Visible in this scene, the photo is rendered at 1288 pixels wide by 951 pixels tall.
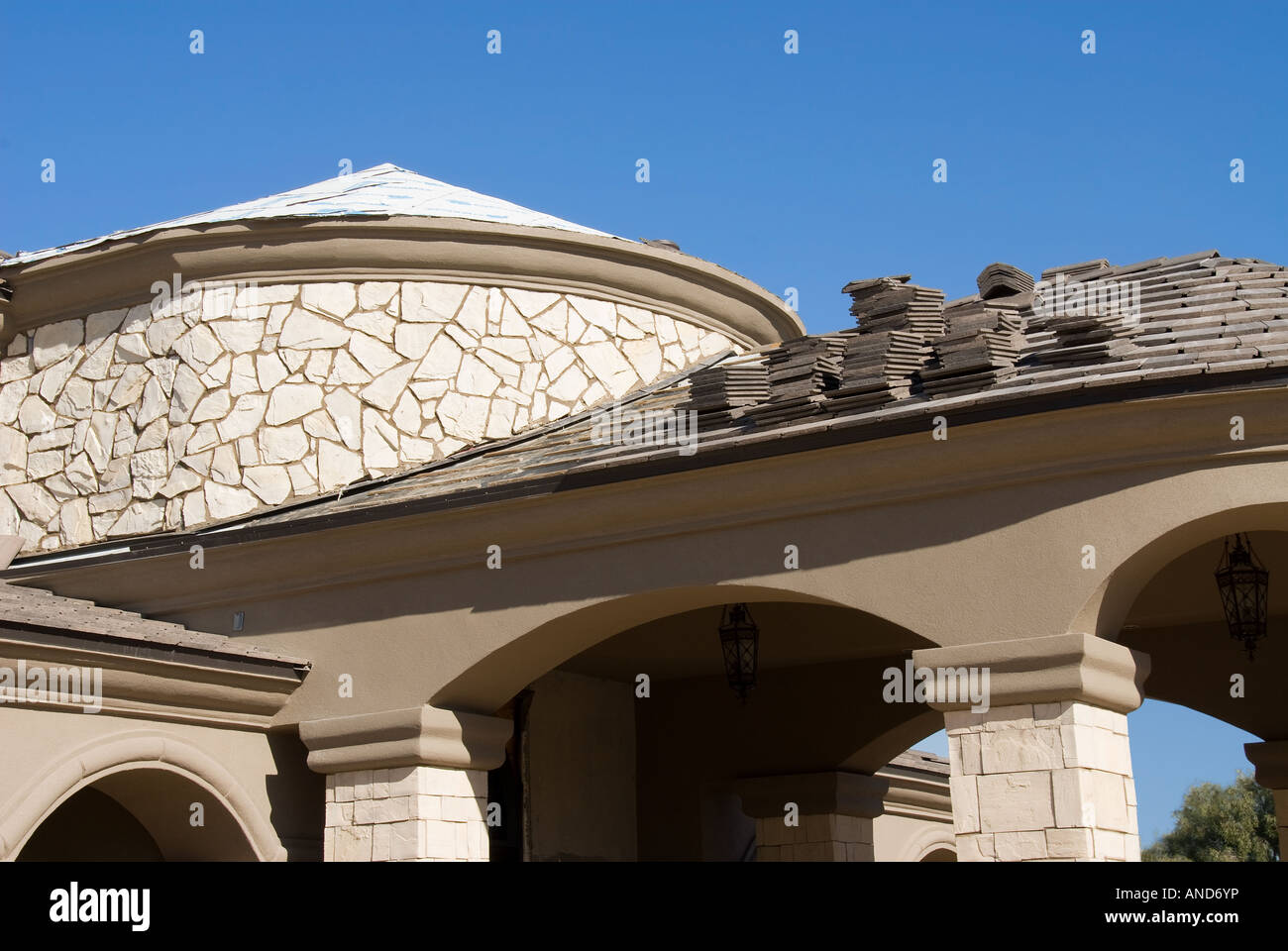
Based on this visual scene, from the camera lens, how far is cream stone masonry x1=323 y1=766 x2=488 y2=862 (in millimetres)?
10758

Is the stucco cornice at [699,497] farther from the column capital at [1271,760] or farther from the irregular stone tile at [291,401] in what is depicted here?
the column capital at [1271,760]

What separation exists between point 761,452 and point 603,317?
5.30 meters

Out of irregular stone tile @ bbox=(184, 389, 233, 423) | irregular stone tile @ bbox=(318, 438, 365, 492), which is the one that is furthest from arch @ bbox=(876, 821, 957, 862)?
irregular stone tile @ bbox=(184, 389, 233, 423)

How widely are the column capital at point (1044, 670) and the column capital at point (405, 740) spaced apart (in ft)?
11.5

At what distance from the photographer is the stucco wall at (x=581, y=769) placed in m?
13.8

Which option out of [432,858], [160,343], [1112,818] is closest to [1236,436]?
[1112,818]

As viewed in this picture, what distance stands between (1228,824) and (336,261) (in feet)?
120

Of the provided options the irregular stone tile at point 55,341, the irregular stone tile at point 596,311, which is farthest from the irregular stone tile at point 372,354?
the irregular stone tile at point 55,341

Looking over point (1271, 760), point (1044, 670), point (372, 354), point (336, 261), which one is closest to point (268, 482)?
point (372, 354)

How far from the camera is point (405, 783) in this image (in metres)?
10.9

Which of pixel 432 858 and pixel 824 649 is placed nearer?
pixel 432 858

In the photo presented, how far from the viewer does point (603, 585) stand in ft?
34.4

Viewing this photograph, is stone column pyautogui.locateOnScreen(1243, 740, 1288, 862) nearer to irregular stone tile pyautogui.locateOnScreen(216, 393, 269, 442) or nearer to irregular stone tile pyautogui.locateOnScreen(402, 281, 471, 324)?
irregular stone tile pyautogui.locateOnScreen(402, 281, 471, 324)

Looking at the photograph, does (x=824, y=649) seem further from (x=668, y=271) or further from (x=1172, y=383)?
(x=1172, y=383)
